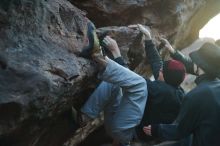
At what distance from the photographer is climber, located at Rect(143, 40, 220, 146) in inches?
275

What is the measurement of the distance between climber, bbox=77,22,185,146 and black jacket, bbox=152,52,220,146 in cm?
128

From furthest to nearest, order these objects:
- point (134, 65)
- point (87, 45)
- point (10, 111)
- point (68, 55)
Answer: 1. point (134, 65)
2. point (87, 45)
3. point (68, 55)
4. point (10, 111)

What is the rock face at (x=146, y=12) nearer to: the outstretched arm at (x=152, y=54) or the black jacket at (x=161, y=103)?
the outstretched arm at (x=152, y=54)

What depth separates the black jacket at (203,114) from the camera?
699cm

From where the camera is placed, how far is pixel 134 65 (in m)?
10.7

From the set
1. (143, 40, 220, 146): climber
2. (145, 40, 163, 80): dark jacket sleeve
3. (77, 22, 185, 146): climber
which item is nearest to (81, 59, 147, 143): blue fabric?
(77, 22, 185, 146): climber

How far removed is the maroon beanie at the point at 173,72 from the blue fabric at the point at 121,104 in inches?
28.1

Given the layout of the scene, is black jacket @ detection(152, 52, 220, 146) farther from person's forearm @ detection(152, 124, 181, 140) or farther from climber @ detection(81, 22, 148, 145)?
climber @ detection(81, 22, 148, 145)


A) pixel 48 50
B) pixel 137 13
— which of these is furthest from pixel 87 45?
pixel 137 13

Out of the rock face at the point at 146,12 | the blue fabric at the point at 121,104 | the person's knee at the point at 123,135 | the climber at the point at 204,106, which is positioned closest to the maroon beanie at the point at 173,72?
the blue fabric at the point at 121,104

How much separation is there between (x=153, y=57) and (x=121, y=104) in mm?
2096

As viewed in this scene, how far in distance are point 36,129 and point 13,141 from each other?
465 mm

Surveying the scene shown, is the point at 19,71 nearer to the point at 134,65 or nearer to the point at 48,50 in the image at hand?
the point at 48,50

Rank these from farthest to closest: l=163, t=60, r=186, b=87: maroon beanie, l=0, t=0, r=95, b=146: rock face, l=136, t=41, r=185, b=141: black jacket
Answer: l=136, t=41, r=185, b=141: black jacket < l=163, t=60, r=186, b=87: maroon beanie < l=0, t=0, r=95, b=146: rock face
